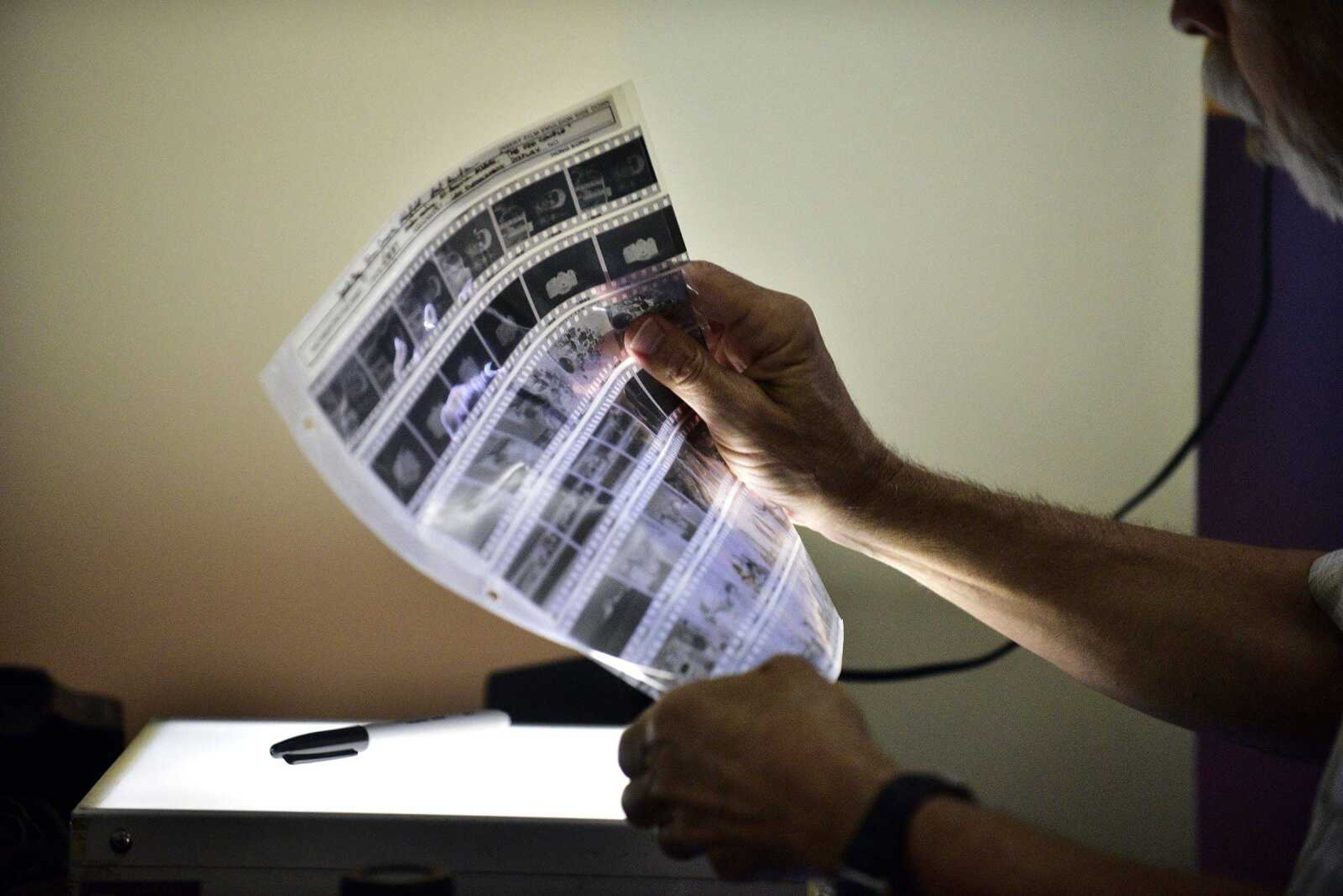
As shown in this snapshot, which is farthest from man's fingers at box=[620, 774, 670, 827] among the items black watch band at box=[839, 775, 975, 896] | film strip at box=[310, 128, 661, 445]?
film strip at box=[310, 128, 661, 445]

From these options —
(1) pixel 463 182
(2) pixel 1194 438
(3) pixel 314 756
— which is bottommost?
(3) pixel 314 756

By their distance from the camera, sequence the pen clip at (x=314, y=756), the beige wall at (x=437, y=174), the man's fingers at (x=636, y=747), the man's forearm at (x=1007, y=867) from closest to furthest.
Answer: the man's forearm at (x=1007, y=867) < the man's fingers at (x=636, y=747) < the pen clip at (x=314, y=756) < the beige wall at (x=437, y=174)

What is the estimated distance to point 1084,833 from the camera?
100cm

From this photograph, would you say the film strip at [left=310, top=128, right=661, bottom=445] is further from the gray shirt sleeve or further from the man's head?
the gray shirt sleeve

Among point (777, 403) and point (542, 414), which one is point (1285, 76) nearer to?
point (777, 403)

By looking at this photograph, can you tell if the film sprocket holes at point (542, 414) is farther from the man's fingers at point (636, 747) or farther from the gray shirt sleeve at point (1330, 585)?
the gray shirt sleeve at point (1330, 585)

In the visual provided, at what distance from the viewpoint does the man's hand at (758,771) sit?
486 millimetres

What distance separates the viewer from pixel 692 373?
2.19 ft

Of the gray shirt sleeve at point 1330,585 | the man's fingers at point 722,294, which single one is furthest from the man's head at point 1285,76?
the man's fingers at point 722,294

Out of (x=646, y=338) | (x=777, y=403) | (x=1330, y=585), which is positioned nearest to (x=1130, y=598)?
(x=1330, y=585)

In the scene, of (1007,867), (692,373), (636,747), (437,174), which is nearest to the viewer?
(1007,867)

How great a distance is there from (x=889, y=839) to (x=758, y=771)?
7 centimetres

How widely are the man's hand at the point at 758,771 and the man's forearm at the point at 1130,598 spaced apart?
10.0 inches

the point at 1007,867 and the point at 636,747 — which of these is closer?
the point at 1007,867
